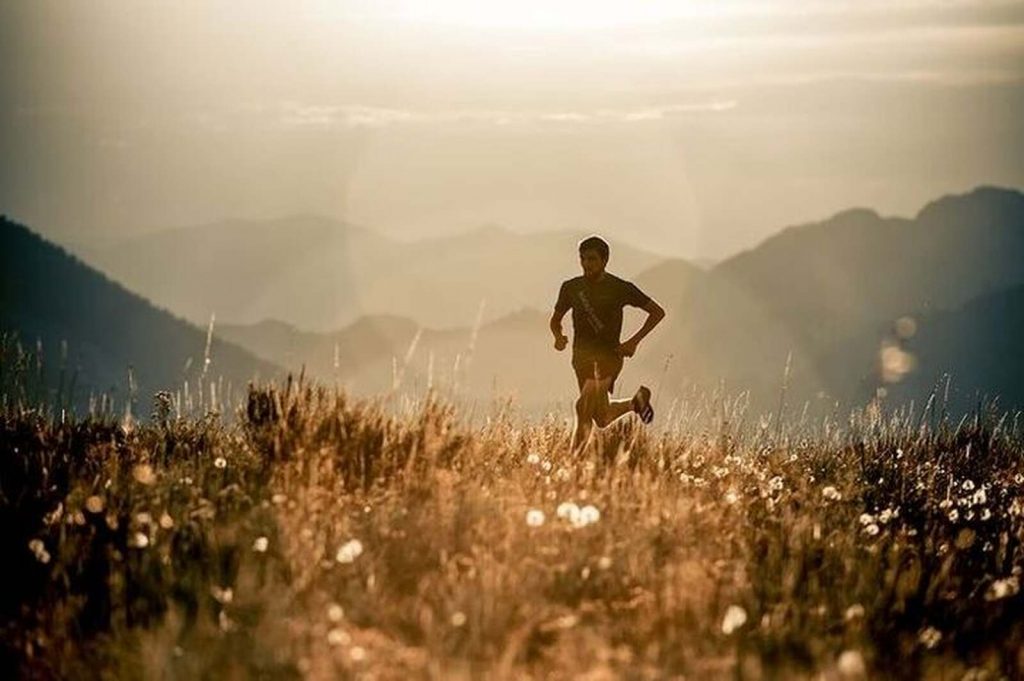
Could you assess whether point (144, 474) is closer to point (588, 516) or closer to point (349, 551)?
point (349, 551)

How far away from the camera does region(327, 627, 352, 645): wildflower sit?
18.7ft

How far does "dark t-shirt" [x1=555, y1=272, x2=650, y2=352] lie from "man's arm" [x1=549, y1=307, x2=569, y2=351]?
6cm

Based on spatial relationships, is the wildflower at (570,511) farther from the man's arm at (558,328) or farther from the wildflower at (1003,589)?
the man's arm at (558,328)

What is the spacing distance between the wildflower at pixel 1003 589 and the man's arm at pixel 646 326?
5427 millimetres

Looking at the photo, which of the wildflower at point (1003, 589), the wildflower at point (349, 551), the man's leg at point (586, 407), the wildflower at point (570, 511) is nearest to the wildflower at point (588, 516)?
the wildflower at point (570, 511)

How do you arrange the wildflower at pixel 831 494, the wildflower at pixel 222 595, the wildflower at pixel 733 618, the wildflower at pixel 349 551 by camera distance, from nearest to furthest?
the wildflower at pixel 733 618, the wildflower at pixel 222 595, the wildflower at pixel 349 551, the wildflower at pixel 831 494

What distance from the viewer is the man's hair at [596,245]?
43.7 ft

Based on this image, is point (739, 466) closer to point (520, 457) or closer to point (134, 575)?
point (520, 457)

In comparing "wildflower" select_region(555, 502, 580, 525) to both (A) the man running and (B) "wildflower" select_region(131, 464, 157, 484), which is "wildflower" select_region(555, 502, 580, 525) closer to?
(B) "wildflower" select_region(131, 464, 157, 484)

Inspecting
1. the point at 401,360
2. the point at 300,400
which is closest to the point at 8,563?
the point at 300,400

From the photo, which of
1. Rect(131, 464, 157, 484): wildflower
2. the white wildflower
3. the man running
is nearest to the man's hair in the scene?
the man running

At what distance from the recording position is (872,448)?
1459 cm

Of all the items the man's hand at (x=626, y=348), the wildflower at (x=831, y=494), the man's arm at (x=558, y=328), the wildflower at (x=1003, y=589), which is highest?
the man's arm at (x=558, y=328)

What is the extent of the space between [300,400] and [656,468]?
10.0ft
